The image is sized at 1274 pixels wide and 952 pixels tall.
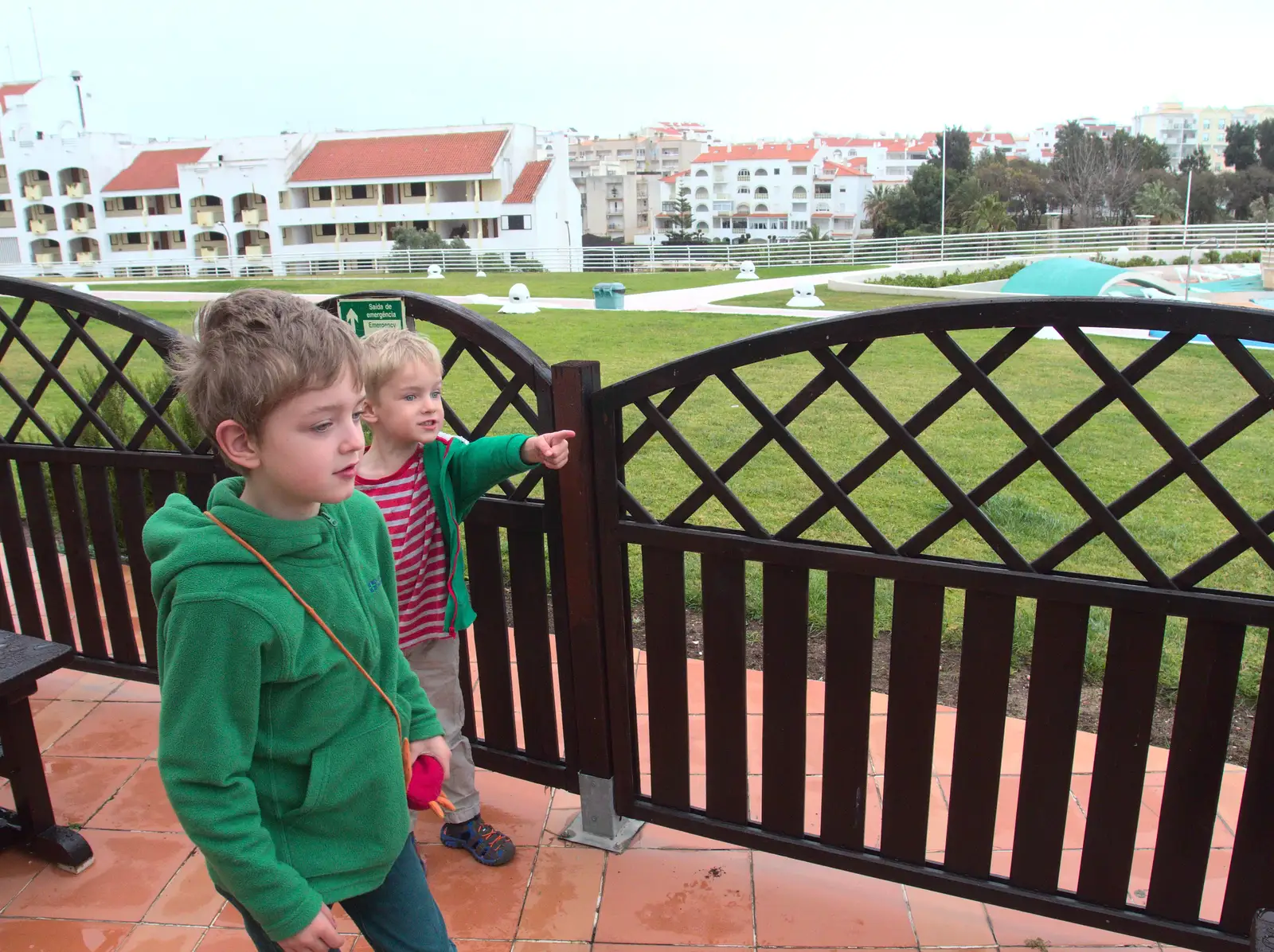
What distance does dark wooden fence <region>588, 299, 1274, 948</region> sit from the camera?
6.11 ft

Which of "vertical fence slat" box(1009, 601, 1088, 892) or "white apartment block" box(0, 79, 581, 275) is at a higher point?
"white apartment block" box(0, 79, 581, 275)

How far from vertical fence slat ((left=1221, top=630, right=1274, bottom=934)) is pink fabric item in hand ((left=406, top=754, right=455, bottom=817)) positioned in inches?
62.2

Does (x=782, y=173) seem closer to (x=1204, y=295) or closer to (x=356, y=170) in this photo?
(x=356, y=170)

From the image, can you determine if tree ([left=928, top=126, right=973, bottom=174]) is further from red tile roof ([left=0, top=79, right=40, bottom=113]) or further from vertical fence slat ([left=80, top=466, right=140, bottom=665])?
vertical fence slat ([left=80, top=466, right=140, bottom=665])

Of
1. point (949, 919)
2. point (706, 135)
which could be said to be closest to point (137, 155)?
point (949, 919)

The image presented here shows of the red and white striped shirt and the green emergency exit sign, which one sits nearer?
the red and white striped shirt

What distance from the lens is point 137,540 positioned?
3322mm

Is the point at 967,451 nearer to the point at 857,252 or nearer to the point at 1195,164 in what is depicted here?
the point at 857,252

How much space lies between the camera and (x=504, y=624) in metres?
2.79

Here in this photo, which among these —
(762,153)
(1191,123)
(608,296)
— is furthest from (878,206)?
(1191,123)

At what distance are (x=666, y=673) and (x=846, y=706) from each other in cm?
47

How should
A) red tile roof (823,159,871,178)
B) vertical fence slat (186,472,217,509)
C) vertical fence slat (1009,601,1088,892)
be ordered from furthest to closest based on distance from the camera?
1. red tile roof (823,159,871,178)
2. vertical fence slat (186,472,217,509)
3. vertical fence slat (1009,601,1088,892)

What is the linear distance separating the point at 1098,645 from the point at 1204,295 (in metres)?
23.1

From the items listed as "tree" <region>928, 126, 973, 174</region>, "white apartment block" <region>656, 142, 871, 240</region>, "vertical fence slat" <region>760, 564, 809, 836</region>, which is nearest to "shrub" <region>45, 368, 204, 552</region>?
"vertical fence slat" <region>760, 564, 809, 836</region>
